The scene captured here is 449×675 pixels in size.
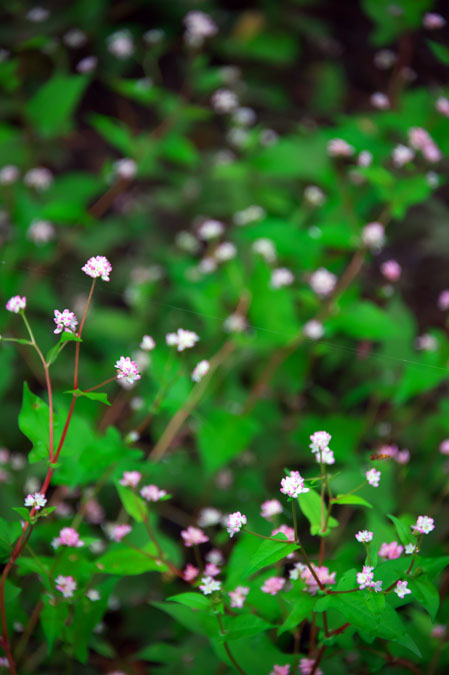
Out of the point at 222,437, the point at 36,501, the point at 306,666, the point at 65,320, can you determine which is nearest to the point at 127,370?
the point at 65,320

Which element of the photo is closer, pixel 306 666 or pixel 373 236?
pixel 306 666

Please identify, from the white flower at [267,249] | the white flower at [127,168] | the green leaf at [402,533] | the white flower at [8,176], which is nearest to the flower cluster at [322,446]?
the green leaf at [402,533]

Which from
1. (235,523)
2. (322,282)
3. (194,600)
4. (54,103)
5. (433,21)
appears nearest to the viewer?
(235,523)

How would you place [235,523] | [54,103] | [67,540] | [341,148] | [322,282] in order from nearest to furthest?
[235,523] < [67,540] < [322,282] < [341,148] < [54,103]

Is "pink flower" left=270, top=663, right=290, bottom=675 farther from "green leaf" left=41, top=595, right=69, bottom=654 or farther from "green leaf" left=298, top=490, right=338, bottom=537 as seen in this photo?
"green leaf" left=41, top=595, right=69, bottom=654

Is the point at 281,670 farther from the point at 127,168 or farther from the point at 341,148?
the point at 127,168
